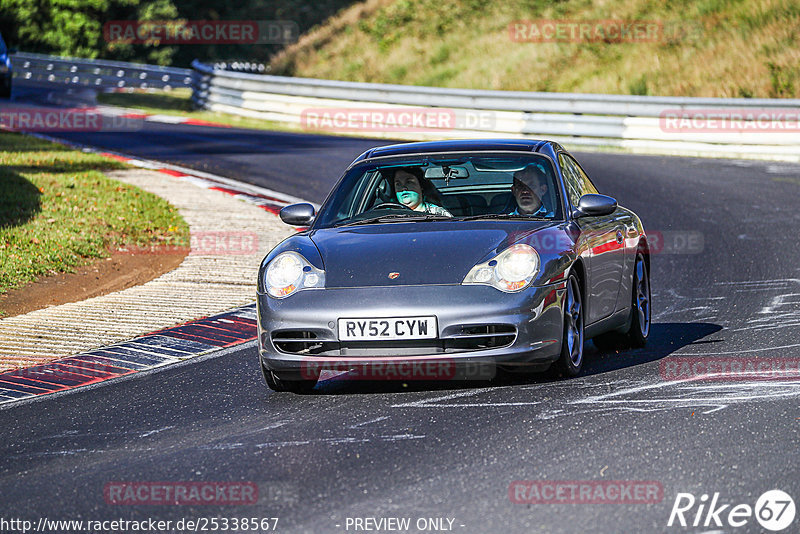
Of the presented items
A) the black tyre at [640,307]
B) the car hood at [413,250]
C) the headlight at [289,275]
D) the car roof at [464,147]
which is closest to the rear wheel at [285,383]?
the headlight at [289,275]

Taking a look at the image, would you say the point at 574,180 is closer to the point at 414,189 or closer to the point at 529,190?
the point at 529,190

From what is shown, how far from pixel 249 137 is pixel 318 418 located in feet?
60.7

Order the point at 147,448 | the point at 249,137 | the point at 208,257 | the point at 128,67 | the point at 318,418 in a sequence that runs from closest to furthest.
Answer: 1. the point at 147,448
2. the point at 318,418
3. the point at 208,257
4. the point at 249,137
5. the point at 128,67

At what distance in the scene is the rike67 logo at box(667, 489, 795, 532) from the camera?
14.4ft

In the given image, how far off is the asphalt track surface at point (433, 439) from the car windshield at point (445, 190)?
1.08 metres

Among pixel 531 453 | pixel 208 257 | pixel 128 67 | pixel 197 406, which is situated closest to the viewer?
pixel 531 453

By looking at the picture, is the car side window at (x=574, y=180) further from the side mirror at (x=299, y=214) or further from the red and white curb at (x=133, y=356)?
the red and white curb at (x=133, y=356)

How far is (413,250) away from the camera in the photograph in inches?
271

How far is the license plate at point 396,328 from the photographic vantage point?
6469 millimetres

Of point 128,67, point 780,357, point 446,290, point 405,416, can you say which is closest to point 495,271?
point 446,290

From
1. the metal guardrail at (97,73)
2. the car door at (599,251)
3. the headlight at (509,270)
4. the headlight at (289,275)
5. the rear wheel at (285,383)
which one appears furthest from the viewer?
the metal guardrail at (97,73)

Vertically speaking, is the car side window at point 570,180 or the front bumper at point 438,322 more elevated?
the car side window at point 570,180

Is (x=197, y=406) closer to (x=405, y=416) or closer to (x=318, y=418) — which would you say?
(x=318, y=418)

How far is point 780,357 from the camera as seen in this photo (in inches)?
296
